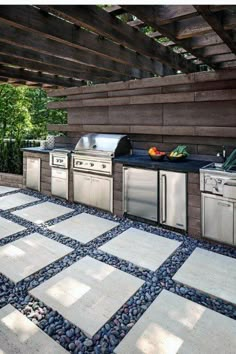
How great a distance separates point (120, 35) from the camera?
2.30 metres

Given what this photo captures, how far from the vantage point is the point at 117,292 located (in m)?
2.31

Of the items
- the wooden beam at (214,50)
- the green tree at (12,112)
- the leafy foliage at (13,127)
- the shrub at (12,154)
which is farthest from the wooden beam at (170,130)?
the green tree at (12,112)

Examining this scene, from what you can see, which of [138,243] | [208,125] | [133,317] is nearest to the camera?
[133,317]

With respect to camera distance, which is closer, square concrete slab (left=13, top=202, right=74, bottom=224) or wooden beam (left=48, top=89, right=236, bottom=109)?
wooden beam (left=48, top=89, right=236, bottom=109)

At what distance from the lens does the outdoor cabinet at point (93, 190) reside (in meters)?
4.38

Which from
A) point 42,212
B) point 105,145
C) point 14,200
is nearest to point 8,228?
point 42,212

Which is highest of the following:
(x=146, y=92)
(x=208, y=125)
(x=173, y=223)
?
(x=146, y=92)

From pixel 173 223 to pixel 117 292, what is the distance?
1.60m

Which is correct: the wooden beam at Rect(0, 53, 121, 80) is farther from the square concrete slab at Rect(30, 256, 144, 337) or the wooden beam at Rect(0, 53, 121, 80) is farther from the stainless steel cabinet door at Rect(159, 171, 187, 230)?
the square concrete slab at Rect(30, 256, 144, 337)

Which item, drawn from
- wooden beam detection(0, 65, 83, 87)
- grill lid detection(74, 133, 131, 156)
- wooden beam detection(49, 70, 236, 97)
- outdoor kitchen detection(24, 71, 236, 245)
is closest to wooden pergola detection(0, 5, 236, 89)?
wooden beam detection(49, 70, 236, 97)

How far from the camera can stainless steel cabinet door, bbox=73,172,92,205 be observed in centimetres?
466

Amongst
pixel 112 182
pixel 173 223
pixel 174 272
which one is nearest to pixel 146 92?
pixel 112 182

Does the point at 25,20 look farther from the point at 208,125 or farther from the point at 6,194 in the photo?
the point at 6,194

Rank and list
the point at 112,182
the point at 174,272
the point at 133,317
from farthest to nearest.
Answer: the point at 112,182, the point at 174,272, the point at 133,317
